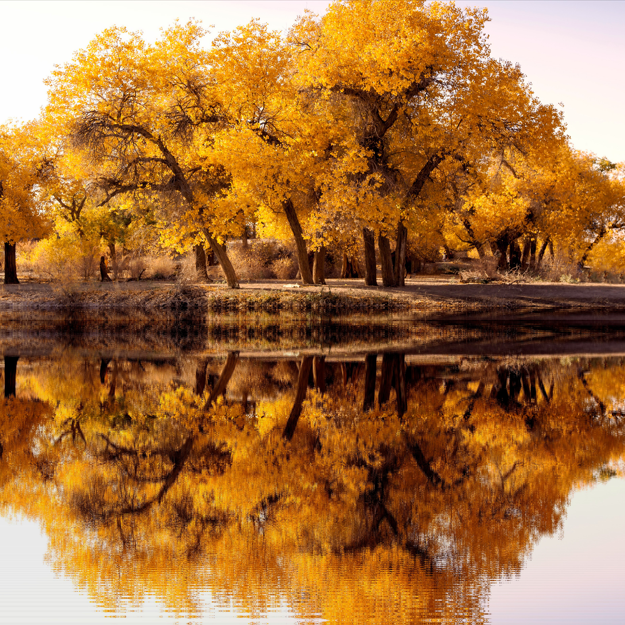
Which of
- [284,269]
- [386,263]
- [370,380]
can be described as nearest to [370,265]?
[386,263]

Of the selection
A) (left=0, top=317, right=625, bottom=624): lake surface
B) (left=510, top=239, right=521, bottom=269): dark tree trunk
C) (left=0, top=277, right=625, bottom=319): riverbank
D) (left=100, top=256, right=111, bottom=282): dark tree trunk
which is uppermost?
(left=510, top=239, right=521, bottom=269): dark tree trunk

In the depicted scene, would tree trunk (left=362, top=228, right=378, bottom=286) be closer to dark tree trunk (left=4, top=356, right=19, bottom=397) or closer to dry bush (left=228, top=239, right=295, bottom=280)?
dry bush (left=228, top=239, right=295, bottom=280)

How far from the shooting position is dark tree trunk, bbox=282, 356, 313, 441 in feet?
34.2

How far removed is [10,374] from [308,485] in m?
11.4

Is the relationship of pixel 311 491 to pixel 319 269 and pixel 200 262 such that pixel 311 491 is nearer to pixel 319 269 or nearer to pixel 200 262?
pixel 319 269

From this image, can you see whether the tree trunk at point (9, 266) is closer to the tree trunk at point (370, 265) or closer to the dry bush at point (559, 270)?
the tree trunk at point (370, 265)

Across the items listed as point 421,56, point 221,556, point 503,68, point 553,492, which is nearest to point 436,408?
point 553,492

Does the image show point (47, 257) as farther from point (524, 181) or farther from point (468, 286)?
point (524, 181)

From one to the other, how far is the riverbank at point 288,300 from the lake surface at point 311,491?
1376 centimetres

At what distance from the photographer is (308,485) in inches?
301

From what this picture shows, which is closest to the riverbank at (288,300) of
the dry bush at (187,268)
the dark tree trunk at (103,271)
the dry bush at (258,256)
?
the dry bush at (187,268)

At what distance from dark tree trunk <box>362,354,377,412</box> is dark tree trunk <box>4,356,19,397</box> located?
674 cm

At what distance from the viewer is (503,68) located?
94.6 ft

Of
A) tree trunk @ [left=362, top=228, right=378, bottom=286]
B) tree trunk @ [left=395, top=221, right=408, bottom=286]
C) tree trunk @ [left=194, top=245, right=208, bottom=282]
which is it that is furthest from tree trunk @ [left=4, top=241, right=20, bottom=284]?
tree trunk @ [left=395, top=221, right=408, bottom=286]
